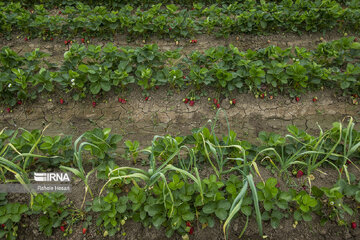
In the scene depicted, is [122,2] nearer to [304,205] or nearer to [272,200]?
[272,200]

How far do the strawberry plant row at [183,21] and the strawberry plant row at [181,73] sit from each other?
84 cm

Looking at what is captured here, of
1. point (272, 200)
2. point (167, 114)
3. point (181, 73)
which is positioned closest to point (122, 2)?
point (181, 73)

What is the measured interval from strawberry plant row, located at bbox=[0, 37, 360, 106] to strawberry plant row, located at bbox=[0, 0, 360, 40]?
0.84 metres

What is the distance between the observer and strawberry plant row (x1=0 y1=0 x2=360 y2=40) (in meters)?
4.14

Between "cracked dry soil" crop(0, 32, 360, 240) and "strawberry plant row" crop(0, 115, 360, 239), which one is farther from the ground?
"strawberry plant row" crop(0, 115, 360, 239)

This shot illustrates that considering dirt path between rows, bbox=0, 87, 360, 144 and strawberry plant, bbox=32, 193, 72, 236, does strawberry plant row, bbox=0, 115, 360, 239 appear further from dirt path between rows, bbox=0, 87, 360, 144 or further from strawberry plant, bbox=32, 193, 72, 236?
dirt path between rows, bbox=0, 87, 360, 144

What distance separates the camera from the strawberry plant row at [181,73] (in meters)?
3.26

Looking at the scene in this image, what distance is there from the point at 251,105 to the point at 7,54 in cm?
312

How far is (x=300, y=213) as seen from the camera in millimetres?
2061

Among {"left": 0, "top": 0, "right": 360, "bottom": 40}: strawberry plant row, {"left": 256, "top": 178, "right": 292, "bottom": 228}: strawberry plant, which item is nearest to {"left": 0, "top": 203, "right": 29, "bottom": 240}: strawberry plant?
{"left": 256, "top": 178, "right": 292, "bottom": 228}: strawberry plant

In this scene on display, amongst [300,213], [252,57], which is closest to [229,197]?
[300,213]

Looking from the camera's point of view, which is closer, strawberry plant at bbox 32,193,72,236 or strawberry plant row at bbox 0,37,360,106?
strawberry plant at bbox 32,193,72,236

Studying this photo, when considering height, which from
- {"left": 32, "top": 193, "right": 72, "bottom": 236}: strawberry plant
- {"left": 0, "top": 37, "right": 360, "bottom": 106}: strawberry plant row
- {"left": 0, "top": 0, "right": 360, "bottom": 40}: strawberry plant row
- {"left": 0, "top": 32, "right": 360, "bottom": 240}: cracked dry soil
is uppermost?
{"left": 0, "top": 0, "right": 360, "bottom": 40}: strawberry plant row

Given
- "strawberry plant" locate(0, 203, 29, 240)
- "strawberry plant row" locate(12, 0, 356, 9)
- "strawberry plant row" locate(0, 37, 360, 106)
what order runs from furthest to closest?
"strawberry plant row" locate(12, 0, 356, 9) → "strawberry plant row" locate(0, 37, 360, 106) → "strawberry plant" locate(0, 203, 29, 240)
